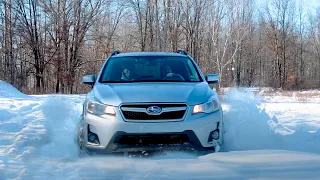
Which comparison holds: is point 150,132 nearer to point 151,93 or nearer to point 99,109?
point 151,93

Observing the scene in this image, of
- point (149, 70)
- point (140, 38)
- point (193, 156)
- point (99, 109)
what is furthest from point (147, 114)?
point (140, 38)

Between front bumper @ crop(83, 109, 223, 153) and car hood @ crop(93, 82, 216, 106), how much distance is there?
0.22m

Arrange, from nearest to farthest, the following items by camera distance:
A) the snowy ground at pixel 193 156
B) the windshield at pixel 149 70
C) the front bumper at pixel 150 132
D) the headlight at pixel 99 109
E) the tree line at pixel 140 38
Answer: the snowy ground at pixel 193 156 → the front bumper at pixel 150 132 → the headlight at pixel 99 109 → the windshield at pixel 149 70 → the tree line at pixel 140 38

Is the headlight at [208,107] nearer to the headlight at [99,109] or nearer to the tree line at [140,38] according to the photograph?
the headlight at [99,109]

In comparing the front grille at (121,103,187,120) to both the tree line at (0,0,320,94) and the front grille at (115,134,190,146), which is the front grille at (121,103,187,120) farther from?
the tree line at (0,0,320,94)

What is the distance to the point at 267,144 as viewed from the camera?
5.71 meters

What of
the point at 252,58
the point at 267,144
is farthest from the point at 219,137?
the point at 252,58

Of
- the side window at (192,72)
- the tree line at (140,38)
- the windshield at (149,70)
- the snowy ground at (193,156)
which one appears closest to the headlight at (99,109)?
the snowy ground at (193,156)

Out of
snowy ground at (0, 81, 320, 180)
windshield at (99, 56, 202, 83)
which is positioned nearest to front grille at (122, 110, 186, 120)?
snowy ground at (0, 81, 320, 180)

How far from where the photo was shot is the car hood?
4.46 m

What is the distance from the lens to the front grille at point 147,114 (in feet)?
14.3

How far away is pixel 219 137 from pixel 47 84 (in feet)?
115

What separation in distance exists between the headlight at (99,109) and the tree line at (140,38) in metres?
23.4

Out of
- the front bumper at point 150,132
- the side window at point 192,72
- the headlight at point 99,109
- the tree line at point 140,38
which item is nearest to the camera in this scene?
the front bumper at point 150,132
